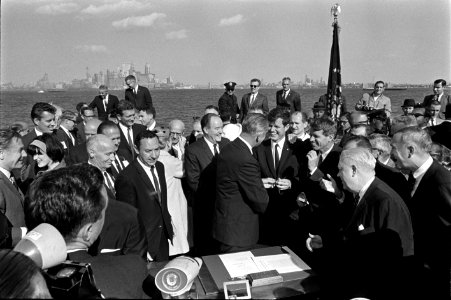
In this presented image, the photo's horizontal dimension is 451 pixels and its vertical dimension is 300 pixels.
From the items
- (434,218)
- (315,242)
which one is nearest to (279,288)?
(315,242)

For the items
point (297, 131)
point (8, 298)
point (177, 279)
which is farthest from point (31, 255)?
point (297, 131)

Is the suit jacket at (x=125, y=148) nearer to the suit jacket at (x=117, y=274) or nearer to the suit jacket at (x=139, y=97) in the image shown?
the suit jacket at (x=117, y=274)

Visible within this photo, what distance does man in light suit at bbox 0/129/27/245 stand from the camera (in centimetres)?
358

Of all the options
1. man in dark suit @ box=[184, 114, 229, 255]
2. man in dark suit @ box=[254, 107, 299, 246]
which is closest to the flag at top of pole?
man in dark suit @ box=[254, 107, 299, 246]

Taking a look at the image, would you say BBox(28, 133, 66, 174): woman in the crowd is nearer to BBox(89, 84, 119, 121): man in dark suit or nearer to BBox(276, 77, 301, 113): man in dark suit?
BBox(89, 84, 119, 121): man in dark suit

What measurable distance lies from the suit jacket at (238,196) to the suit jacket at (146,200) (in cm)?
65

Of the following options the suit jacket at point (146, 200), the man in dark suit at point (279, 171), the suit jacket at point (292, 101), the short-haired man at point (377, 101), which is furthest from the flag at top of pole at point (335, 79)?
the suit jacket at point (146, 200)

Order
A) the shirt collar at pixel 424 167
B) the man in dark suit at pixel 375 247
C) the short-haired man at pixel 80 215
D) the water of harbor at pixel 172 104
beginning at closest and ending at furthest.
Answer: the short-haired man at pixel 80 215, the man in dark suit at pixel 375 247, the shirt collar at pixel 424 167, the water of harbor at pixel 172 104

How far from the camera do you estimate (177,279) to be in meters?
2.41

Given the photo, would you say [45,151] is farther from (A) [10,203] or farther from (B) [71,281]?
(B) [71,281]

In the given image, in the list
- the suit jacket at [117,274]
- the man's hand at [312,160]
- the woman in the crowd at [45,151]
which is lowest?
the suit jacket at [117,274]

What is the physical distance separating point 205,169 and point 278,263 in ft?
8.67

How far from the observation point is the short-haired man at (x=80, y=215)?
6.59 feet

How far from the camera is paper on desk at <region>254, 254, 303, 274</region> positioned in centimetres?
156
